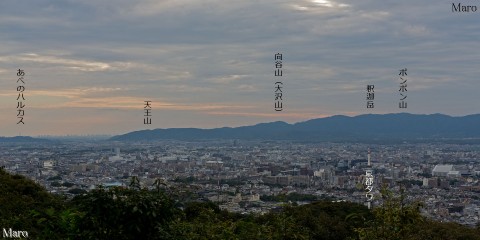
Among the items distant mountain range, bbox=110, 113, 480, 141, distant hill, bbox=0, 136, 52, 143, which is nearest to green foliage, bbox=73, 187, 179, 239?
distant hill, bbox=0, 136, 52, 143

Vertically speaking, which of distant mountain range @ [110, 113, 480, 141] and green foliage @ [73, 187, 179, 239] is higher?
distant mountain range @ [110, 113, 480, 141]

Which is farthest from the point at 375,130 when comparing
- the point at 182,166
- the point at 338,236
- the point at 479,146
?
the point at 338,236

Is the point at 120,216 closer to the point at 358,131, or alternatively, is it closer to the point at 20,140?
the point at 20,140

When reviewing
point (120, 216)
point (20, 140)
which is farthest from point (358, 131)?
point (120, 216)

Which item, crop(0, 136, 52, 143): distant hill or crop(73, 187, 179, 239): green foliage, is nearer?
crop(73, 187, 179, 239): green foliage

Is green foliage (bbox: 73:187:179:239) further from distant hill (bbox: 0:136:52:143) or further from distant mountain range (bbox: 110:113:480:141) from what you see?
distant mountain range (bbox: 110:113:480:141)

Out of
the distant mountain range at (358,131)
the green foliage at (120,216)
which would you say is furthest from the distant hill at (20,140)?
the green foliage at (120,216)

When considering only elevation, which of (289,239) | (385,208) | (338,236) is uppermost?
(385,208)

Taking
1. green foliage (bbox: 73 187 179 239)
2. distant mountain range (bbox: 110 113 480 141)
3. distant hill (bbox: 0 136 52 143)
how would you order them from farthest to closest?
distant mountain range (bbox: 110 113 480 141), distant hill (bbox: 0 136 52 143), green foliage (bbox: 73 187 179 239)

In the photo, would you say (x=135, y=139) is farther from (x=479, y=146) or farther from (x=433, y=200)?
(x=433, y=200)
